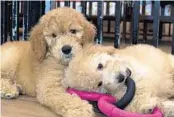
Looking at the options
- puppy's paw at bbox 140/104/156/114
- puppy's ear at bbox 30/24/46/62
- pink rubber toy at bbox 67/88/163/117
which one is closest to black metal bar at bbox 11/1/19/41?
puppy's ear at bbox 30/24/46/62

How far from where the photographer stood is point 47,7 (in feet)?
7.45

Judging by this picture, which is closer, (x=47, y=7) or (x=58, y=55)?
(x=58, y=55)

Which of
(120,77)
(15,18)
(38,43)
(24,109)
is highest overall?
(15,18)

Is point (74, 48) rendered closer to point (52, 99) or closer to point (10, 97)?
point (52, 99)

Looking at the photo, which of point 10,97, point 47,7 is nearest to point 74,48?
point 10,97

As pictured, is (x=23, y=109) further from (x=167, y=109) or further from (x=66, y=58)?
(x=167, y=109)

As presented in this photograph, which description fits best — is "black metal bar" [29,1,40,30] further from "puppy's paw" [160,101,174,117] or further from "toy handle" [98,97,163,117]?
"puppy's paw" [160,101,174,117]

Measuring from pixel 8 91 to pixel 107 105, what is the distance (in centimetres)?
55

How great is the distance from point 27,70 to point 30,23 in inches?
26.6

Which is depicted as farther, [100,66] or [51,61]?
[51,61]

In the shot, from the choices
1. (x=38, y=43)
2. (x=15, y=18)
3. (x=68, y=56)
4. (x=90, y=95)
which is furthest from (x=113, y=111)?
(x=15, y=18)

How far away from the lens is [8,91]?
64.6 inches

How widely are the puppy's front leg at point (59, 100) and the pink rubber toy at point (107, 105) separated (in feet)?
0.12

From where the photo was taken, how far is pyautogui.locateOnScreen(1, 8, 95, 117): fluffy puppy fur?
55.7 inches
